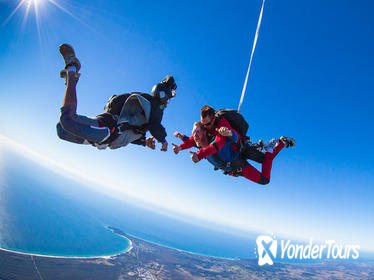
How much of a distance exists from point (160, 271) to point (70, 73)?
51.1 m

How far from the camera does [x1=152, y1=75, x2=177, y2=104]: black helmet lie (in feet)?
9.20

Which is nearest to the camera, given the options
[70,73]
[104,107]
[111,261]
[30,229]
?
[70,73]

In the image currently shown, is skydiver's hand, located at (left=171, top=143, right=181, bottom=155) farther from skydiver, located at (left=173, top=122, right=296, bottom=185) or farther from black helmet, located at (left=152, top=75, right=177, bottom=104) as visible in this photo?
black helmet, located at (left=152, top=75, right=177, bottom=104)

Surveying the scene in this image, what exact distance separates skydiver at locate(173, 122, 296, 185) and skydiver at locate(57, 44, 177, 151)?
2.52ft

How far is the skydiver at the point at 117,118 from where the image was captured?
2160 millimetres

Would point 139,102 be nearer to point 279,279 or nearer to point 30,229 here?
point 30,229

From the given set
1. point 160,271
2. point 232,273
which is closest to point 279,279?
point 232,273

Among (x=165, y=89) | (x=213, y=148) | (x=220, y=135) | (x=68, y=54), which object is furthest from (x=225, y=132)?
(x=68, y=54)

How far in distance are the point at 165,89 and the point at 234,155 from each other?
1.99 m

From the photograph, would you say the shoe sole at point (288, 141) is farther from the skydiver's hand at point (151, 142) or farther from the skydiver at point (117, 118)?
the skydiver's hand at point (151, 142)

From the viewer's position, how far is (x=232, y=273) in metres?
51.1

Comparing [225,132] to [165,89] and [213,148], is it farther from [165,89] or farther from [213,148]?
[165,89]

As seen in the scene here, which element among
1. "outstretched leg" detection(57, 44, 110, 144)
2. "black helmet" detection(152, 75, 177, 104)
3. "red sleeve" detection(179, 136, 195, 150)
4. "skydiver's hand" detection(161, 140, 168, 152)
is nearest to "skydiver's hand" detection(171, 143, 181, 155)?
"red sleeve" detection(179, 136, 195, 150)

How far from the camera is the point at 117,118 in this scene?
8.74 ft
